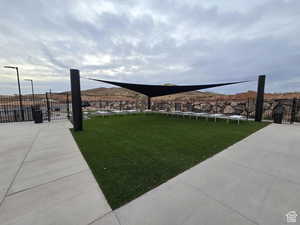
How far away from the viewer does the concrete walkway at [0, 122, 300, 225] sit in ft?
4.43

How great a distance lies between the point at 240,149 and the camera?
3.34 metres

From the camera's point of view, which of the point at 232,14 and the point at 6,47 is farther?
the point at 6,47

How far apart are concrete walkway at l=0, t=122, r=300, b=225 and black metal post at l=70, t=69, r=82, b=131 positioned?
8.22 ft

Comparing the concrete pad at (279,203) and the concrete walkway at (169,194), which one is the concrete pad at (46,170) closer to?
the concrete walkway at (169,194)

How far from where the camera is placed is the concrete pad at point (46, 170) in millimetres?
2021

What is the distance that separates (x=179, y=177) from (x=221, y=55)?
1292 centimetres

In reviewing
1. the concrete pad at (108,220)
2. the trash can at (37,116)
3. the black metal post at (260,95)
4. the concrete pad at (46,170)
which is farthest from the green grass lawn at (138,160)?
the trash can at (37,116)

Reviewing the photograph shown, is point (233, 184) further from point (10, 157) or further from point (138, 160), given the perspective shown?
point (10, 157)

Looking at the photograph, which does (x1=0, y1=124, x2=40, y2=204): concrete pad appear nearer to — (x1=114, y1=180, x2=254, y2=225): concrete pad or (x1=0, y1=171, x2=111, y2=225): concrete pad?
(x1=0, y1=171, x2=111, y2=225): concrete pad

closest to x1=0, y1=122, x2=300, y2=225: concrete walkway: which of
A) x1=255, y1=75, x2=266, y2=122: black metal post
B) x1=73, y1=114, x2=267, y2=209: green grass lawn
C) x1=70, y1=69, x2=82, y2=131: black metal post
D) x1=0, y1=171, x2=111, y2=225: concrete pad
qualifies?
x1=0, y1=171, x2=111, y2=225: concrete pad

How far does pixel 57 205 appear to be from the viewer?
1537 mm

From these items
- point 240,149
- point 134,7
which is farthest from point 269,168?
point 134,7

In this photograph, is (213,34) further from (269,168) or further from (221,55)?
(269,168)

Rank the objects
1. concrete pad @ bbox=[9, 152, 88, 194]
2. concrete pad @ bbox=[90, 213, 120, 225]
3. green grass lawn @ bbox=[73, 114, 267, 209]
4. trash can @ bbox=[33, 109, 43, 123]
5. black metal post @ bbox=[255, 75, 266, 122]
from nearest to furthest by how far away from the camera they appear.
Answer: concrete pad @ bbox=[90, 213, 120, 225] < green grass lawn @ bbox=[73, 114, 267, 209] < concrete pad @ bbox=[9, 152, 88, 194] < black metal post @ bbox=[255, 75, 266, 122] < trash can @ bbox=[33, 109, 43, 123]
